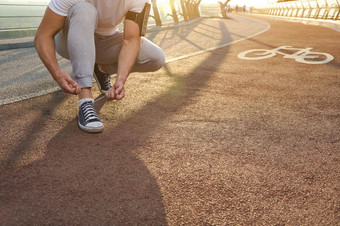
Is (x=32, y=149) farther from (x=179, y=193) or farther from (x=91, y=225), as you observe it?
(x=179, y=193)

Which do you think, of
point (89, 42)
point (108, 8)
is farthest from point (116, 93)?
point (108, 8)

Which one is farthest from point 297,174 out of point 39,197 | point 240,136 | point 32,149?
point 32,149

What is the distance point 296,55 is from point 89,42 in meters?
4.21

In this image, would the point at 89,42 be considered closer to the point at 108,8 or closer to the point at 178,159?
the point at 108,8

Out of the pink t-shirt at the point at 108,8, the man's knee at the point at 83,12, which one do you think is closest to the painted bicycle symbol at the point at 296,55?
the pink t-shirt at the point at 108,8

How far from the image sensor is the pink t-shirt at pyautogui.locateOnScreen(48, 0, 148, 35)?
2244 millimetres

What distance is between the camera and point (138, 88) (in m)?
3.33

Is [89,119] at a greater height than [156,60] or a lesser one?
lesser

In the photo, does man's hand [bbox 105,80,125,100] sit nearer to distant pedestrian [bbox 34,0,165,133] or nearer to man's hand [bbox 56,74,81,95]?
distant pedestrian [bbox 34,0,165,133]

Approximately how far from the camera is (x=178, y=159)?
1.79 m

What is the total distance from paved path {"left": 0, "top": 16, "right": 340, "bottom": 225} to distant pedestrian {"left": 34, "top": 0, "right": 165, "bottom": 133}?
28cm

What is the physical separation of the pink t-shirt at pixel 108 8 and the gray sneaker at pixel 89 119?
728mm

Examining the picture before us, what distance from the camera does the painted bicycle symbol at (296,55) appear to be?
4840 millimetres

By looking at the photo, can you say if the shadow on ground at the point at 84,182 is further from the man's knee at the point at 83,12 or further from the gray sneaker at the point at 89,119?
the man's knee at the point at 83,12
